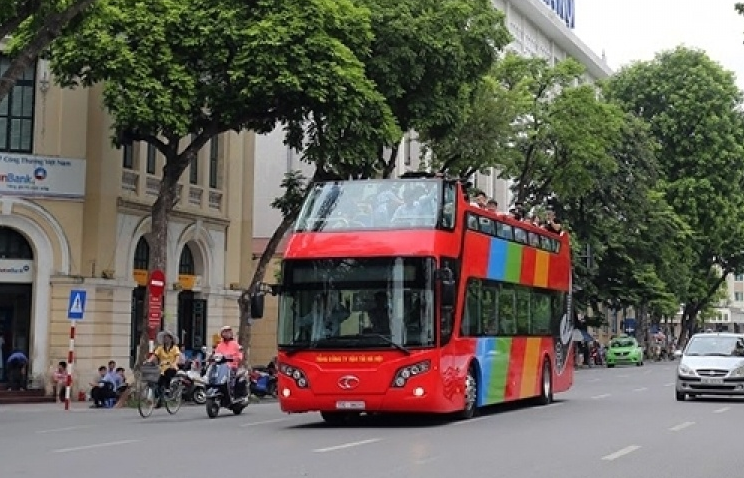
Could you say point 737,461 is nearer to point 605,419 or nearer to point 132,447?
point 605,419

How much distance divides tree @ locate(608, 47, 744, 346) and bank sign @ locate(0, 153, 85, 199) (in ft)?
128

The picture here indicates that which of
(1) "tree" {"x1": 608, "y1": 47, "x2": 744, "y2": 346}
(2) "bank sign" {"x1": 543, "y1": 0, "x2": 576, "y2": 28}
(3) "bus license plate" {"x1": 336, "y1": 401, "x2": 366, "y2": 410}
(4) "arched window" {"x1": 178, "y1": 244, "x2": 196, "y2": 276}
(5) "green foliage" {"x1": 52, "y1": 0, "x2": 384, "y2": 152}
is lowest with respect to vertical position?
(3) "bus license plate" {"x1": 336, "y1": 401, "x2": 366, "y2": 410}

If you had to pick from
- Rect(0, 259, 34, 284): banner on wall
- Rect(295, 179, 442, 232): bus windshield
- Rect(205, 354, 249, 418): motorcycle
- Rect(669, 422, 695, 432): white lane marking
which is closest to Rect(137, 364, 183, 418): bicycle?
Rect(205, 354, 249, 418): motorcycle

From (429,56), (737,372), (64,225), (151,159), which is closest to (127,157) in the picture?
(151,159)

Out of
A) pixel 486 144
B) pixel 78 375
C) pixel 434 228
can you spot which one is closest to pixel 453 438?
pixel 434 228

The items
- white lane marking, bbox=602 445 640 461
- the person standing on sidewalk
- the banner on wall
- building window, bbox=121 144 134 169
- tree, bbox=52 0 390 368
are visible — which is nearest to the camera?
white lane marking, bbox=602 445 640 461

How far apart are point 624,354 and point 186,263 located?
115ft

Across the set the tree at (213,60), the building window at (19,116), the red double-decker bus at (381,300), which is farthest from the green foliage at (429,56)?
the red double-decker bus at (381,300)

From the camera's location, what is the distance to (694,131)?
62.7 metres

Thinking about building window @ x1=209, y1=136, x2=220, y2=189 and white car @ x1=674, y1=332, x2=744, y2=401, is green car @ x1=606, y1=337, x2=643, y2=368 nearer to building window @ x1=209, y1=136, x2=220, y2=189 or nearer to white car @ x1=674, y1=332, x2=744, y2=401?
building window @ x1=209, y1=136, x2=220, y2=189

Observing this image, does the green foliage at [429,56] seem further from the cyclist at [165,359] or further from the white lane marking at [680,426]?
the white lane marking at [680,426]

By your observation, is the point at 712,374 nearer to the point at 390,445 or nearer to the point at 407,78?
the point at 407,78

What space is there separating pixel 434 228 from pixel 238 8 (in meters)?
10.4

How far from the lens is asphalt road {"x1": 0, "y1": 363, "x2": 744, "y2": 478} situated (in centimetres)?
1228
